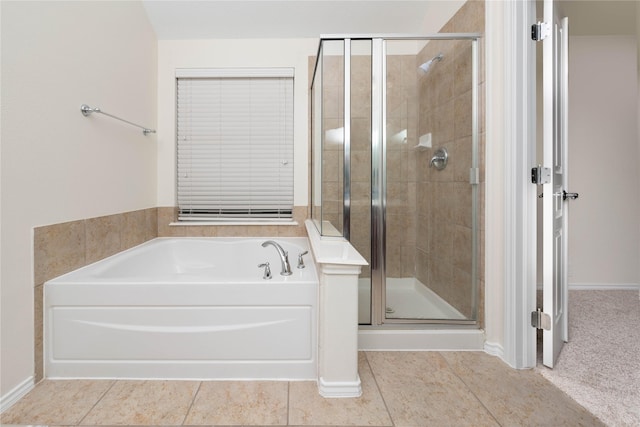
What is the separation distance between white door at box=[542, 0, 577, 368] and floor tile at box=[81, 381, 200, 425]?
1732 millimetres

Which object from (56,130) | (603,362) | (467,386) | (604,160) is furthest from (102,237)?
(604,160)

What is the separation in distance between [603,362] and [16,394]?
275 cm

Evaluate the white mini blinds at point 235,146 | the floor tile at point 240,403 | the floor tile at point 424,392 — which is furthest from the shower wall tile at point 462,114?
the floor tile at point 240,403

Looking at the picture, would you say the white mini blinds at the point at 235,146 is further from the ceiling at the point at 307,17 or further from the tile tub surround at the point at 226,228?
the ceiling at the point at 307,17

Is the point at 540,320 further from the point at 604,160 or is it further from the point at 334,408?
the point at 604,160

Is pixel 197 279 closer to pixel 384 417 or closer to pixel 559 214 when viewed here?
pixel 384 417

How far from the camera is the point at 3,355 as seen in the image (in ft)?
4.46

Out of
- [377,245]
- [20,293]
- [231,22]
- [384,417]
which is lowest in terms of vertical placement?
[384,417]

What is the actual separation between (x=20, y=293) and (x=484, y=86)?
251 cm

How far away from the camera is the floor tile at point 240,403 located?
→ 130cm

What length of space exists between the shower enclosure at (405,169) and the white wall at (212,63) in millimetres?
830

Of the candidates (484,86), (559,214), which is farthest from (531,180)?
(484,86)

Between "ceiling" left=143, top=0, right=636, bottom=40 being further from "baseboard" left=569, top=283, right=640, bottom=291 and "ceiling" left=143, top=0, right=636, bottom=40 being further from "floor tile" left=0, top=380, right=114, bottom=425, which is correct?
"floor tile" left=0, top=380, right=114, bottom=425

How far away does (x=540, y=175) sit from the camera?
1.63 metres
